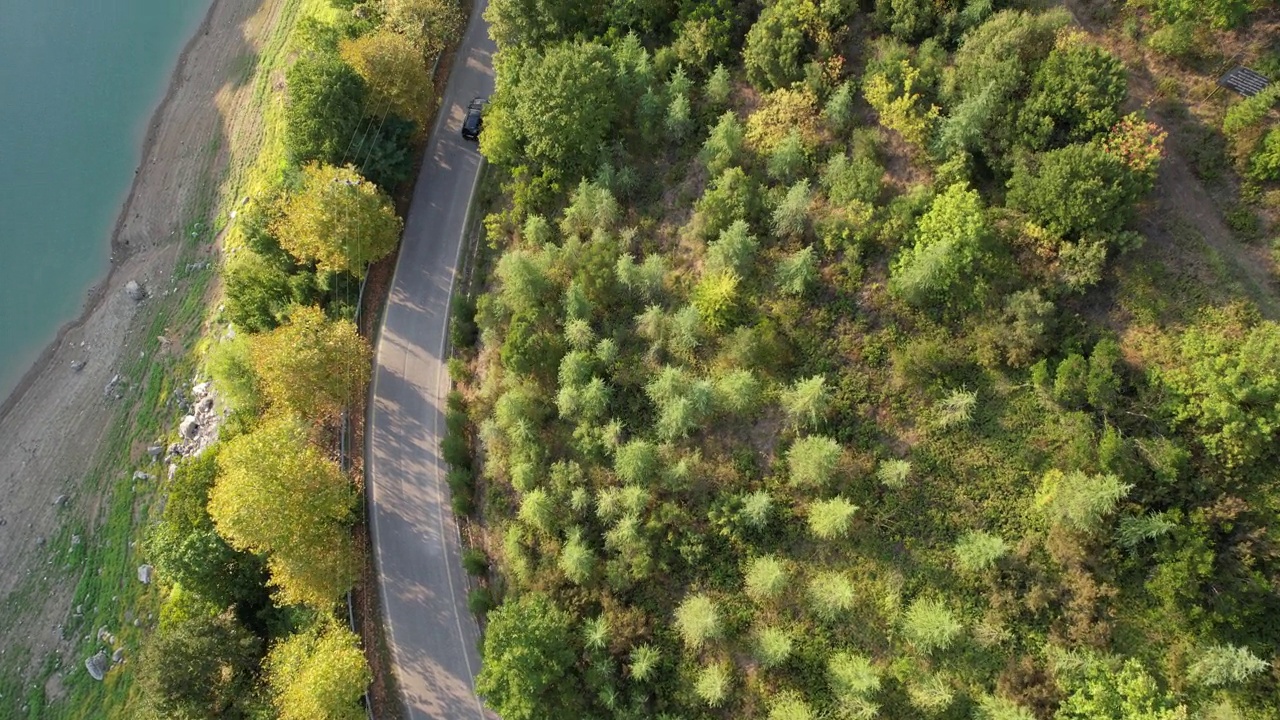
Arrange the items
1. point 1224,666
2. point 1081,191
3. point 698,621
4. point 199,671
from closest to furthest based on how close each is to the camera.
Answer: point 1224,666 → point 1081,191 → point 698,621 → point 199,671

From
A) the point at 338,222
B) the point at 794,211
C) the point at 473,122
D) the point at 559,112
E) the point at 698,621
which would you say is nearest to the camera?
the point at 698,621

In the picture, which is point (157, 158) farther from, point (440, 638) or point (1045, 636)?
point (1045, 636)

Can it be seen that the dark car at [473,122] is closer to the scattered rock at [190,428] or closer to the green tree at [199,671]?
the scattered rock at [190,428]

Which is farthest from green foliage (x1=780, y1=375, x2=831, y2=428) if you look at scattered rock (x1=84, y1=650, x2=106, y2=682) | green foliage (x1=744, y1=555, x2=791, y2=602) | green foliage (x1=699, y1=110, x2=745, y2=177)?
scattered rock (x1=84, y1=650, x2=106, y2=682)

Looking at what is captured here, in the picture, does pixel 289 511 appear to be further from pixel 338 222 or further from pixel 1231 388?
pixel 1231 388

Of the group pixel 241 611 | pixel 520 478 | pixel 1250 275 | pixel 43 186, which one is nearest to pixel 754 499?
pixel 520 478

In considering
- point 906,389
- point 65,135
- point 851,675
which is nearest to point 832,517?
point 851,675
